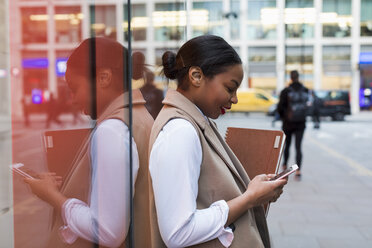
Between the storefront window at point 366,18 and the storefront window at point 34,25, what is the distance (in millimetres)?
28310

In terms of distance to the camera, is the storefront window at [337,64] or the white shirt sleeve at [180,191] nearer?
the white shirt sleeve at [180,191]

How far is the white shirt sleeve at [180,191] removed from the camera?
1.26m

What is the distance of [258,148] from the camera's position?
5.20 ft

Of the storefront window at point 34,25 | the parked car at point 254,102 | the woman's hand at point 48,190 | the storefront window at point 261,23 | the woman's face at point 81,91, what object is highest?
the storefront window at point 261,23

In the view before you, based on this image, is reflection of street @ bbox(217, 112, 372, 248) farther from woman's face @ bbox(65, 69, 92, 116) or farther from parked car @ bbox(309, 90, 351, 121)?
parked car @ bbox(309, 90, 351, 121)

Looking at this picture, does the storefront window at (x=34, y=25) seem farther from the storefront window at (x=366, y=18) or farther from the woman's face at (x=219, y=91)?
the storefront window at (x=366, y=18)

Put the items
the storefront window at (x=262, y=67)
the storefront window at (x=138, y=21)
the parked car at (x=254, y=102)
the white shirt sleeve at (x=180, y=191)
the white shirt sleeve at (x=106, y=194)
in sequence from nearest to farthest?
the white shirt sleeve at (x=180, y=191) < the white shirt sleeve at (x=106, y=194) < the storefront window at (x=138, y=21) < the parked car at (x=254, y=102) < the storefront window at (x=262, y=67)

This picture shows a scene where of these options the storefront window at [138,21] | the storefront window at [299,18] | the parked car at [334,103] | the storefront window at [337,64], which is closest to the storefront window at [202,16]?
the storefront window at [138,21]

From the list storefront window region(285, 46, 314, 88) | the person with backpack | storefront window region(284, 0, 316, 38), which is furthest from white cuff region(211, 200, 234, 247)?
storefront window region(285, 46, 314, 88)

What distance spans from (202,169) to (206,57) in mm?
314

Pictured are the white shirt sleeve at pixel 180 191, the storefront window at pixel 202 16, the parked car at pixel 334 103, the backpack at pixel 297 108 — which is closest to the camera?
the white shirt sleeve at pixel 180 191

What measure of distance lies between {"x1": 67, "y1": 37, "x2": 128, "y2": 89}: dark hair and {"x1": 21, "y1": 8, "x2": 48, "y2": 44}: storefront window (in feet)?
0.41

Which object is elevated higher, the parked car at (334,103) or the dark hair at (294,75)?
the dark hair at (294,75)

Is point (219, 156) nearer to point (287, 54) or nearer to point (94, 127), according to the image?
point (94, 127)
